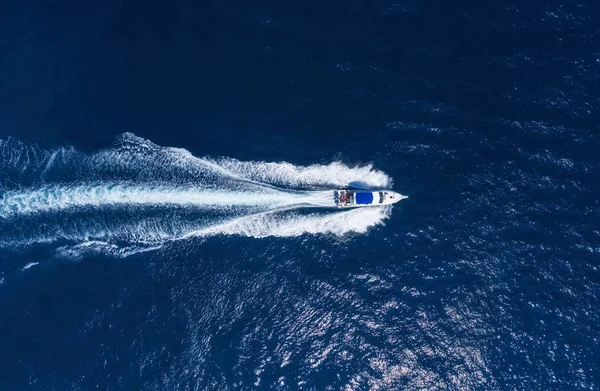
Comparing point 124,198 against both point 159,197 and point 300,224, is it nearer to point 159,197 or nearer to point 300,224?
point 159,197

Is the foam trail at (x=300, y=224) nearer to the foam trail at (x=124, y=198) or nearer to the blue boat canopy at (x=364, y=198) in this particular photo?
the blue boat canopy at (x=364, y=198)

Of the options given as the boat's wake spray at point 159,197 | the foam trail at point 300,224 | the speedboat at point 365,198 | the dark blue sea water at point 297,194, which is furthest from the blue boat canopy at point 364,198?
the dark blue sea water at point 297,194

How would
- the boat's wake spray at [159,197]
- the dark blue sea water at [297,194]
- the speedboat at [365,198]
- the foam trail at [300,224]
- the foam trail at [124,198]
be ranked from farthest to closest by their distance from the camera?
the foam trail at [124,198] < the boat's wake spray at [159,197] < the foam trail at [300,224] < the speedboat at [365,198] < the dark blue sea water at [297,194]

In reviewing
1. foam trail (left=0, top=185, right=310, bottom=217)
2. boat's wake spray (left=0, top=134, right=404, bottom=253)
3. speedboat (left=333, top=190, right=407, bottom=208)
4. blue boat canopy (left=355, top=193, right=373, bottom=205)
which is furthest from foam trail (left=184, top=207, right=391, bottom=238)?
foam trail (left=0, top=185, right=310, bottom=217)

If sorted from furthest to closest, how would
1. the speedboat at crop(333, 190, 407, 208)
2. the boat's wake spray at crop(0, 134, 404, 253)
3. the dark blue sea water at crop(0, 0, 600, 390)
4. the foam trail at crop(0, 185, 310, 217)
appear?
1. the foam trail at crop(0, 185, 310, 217)
2. the boat's wake spray at crop(0, 134, 404, 253)
3. the speedboat at crop(333, 190, 407, 208)
4. the dark blue sea water at crop(0, 0, 600, 390)

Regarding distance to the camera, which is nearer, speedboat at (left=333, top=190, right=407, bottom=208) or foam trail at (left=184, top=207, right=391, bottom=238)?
speedboat at (left=333, top=190, right=407, bottom=208)

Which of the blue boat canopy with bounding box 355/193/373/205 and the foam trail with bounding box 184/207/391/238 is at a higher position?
the blue boat canopy with bounding box 355/193/373/205

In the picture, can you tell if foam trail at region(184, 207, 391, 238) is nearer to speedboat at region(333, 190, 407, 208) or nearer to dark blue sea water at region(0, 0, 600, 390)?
dark blue sea water at region(0, 0, 600, 390)

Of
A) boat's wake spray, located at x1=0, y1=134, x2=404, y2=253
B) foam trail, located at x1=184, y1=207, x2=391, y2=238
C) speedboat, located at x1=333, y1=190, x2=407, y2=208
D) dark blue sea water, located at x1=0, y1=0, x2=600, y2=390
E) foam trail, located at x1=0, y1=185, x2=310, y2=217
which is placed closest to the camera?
dark blue sea water, located at x1=0, y1=0, x2=600, y2=390
